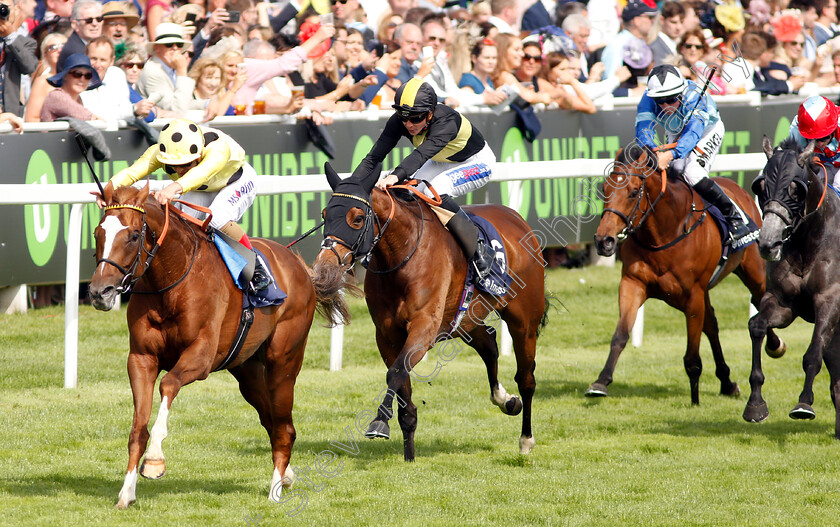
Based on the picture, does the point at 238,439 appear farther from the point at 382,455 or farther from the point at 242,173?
the point at 242,173

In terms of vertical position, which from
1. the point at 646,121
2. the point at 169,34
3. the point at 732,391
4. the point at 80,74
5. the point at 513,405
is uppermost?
the point at 169,34

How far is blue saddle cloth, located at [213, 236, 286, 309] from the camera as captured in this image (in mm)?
5723

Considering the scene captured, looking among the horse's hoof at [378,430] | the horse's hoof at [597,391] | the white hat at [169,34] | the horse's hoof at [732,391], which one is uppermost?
A: the white hat at [169,34]

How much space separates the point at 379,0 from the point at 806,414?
755cm

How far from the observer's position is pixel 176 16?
10.1 metres


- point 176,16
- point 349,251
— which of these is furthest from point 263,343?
point 176,16

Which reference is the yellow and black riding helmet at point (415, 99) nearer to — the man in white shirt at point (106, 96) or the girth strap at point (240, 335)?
the girth strap at point (240, 335)

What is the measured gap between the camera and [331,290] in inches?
249

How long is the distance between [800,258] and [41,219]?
16.2ft

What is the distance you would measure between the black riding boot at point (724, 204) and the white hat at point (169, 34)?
407 centimetres

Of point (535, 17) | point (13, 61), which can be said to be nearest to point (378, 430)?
point (13, 61)

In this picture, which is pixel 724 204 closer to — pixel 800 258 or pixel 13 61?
pixel 800 258

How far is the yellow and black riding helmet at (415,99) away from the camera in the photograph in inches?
259

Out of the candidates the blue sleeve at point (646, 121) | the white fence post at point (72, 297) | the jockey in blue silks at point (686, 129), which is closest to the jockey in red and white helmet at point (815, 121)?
the jockey in blue silks at point (686, 129)
